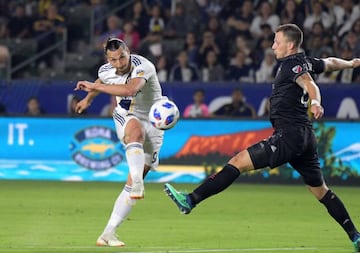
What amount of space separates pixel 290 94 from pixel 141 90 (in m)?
1.70

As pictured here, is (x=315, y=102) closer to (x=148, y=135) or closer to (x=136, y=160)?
(x=136, y=160)

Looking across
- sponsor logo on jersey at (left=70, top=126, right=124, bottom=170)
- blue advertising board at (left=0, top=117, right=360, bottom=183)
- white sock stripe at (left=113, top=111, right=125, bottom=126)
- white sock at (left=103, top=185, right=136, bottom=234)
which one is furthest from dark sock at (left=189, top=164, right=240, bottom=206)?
sponsor logo on jersey at (left=70, top=126, right=124, bottom=170)

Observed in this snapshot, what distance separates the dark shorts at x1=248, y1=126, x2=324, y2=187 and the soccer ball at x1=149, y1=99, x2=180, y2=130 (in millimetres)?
963

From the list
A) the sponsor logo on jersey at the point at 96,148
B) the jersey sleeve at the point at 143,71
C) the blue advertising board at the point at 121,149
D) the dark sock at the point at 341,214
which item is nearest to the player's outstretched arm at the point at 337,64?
the dark sock at the point at 341,214

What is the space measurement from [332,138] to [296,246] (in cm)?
867

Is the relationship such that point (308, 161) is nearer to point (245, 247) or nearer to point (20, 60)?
point (245, 247)

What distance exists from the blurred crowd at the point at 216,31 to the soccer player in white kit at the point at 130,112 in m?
10.5


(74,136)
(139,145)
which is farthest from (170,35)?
(139,145)

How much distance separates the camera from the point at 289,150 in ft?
33.1

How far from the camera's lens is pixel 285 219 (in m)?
13.6

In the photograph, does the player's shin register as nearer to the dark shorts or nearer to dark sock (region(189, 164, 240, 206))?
dark sock (region(189, 164, 240, 206))

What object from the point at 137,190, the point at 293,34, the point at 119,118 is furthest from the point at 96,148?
the point at 293,34

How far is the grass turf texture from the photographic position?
415 inches

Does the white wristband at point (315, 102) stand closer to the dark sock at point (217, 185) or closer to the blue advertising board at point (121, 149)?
the dark sock at point (217, 185)
